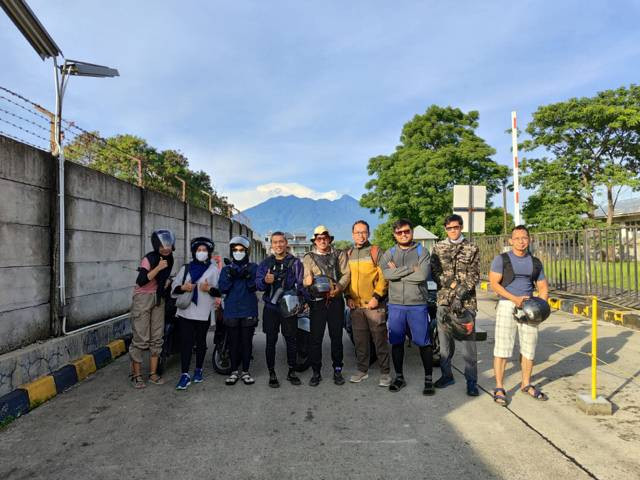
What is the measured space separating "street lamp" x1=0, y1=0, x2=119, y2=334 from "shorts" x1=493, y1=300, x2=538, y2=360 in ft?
17.5

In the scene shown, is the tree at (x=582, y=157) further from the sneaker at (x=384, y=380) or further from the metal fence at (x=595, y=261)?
the sneaker at (x=384, y=380)

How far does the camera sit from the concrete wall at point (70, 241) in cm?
446

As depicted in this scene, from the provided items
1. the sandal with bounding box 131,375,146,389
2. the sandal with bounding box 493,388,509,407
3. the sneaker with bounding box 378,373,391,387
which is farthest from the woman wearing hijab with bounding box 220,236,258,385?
the sandal with bounding box 493,388,509,407

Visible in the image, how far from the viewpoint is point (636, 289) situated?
7957mm

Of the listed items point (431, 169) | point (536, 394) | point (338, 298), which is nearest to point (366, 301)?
point (338, 298)

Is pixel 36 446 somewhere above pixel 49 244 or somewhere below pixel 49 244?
below

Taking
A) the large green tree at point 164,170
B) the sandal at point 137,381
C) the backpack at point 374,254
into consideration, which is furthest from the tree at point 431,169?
the sandal at point 137,381

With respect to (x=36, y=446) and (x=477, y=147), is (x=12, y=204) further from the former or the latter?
(x=477, y=147)

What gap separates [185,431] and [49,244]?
3241 millimetres

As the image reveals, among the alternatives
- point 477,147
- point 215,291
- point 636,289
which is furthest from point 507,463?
point 477,147

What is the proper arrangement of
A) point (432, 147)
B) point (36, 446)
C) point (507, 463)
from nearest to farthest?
point (507, 463), point (36, 446), point (432, 147)

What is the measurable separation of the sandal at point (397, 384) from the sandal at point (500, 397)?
96cm

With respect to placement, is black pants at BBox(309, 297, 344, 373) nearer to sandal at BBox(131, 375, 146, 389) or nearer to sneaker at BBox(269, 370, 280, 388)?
sneaker at BBox(269, 370, 280, 388)

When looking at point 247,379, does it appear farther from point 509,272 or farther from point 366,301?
point 509,272
